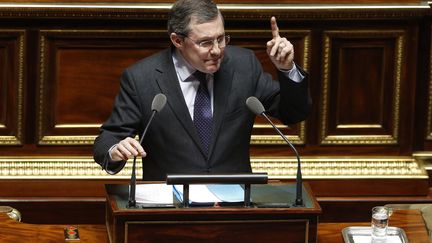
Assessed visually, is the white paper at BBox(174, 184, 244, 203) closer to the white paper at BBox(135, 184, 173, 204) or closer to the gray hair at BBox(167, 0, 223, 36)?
the white paper at BBox(135, 184, 173, 204)

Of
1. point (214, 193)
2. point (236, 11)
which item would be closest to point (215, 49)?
point (214, 193)

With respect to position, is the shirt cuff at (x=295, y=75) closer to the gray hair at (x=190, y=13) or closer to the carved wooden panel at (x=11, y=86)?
the gray hair at (x=190, y=13)

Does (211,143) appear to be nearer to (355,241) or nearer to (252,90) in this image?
Answer: (252,90)

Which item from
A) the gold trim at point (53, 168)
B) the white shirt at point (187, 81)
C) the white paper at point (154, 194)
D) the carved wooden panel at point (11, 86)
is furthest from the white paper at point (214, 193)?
the carved wooden panel at point (11, 86)

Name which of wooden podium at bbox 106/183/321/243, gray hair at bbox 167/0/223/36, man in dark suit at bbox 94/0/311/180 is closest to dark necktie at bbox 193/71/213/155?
man in dark suit at bbox 94/0/311/180

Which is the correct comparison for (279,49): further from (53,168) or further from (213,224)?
(53,168)

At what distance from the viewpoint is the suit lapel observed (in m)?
3.57

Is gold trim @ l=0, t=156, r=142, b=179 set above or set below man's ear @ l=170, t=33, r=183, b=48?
below

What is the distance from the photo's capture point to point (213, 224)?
10.3 feet

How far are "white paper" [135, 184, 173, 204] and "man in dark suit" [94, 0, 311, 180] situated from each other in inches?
9.1

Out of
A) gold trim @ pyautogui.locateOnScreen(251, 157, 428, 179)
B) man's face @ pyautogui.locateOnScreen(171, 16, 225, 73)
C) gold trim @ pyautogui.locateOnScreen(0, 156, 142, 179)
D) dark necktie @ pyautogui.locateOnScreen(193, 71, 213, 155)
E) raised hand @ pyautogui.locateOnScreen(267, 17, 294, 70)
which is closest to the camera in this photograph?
raised hand @ pyautogui.locateOnScreen(267, 17, 294, 70)

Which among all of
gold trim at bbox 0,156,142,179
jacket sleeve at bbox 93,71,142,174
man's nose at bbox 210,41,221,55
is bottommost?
gold trim at bbox 0,156,142,179

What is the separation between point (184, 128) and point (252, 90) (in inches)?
10.0

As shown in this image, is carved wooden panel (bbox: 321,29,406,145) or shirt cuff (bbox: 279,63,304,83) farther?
carved wooden panel (bbox: 321,29,406,145)
